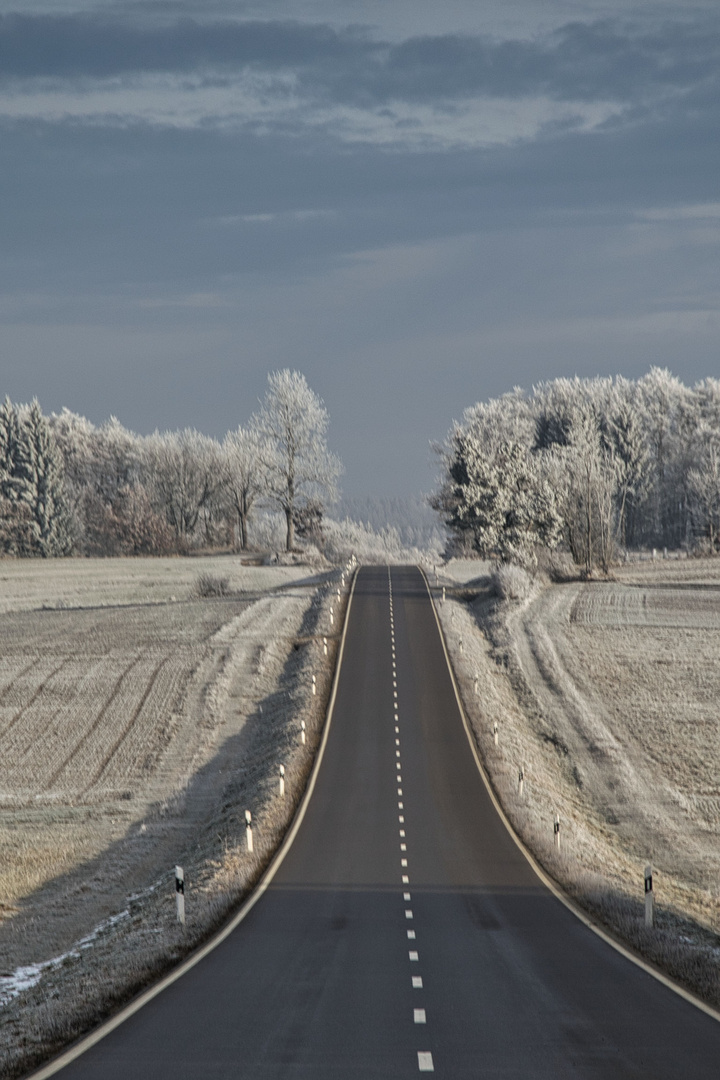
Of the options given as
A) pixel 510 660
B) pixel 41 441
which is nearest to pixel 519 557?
pixel 510 660

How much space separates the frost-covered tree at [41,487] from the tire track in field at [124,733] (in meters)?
53.2

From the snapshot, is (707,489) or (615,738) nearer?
(615,738)

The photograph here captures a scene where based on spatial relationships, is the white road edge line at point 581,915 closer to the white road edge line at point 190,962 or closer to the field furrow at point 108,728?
the white road edge line at point 190,962

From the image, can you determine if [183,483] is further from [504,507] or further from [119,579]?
[504,507]

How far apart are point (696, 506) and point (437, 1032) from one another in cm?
9876

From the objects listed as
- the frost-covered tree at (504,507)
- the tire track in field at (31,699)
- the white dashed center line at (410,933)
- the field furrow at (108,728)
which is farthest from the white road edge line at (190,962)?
the frost-covered tree at (504,507)

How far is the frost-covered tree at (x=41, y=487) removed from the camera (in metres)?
98.2

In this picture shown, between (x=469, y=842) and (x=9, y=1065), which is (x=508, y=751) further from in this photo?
(x=9, y=1065)

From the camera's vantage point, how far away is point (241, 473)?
359 ft

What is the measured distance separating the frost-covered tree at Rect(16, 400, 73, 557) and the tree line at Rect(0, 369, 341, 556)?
0.10 m

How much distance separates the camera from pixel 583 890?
2088 cm

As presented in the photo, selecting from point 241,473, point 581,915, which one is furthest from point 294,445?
point 581,915

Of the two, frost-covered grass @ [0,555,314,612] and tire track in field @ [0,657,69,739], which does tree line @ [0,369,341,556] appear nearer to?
frost-covered grass @ [0,555,314,612]

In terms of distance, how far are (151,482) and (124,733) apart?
77283 millimetres
